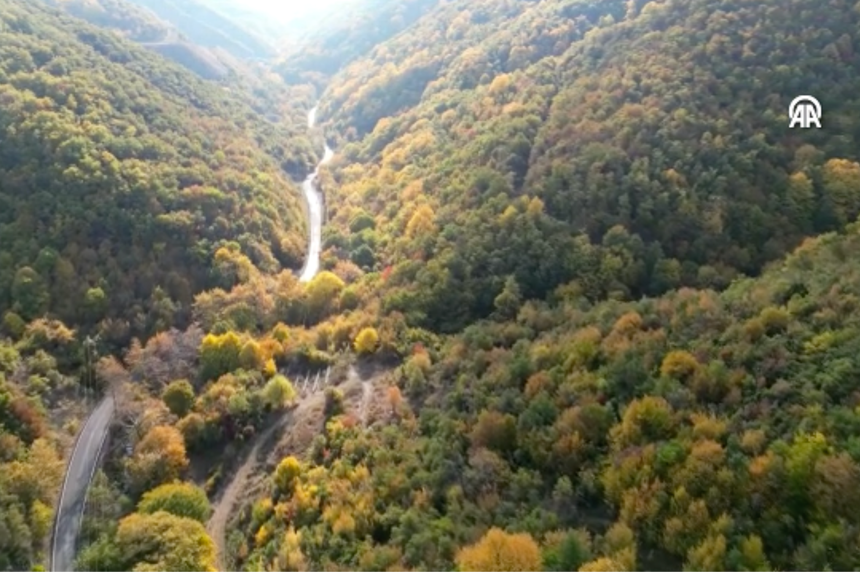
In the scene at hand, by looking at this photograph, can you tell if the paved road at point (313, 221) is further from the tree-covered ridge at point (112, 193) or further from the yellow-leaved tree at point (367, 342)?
the yellow-leaved tree at point (367, 342)

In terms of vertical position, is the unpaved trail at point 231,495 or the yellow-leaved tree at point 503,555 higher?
the yellow-leaved tree at point 503,555

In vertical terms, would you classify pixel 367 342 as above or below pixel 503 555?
above

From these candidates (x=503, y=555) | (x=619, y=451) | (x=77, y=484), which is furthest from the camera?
(x=77, y=484)

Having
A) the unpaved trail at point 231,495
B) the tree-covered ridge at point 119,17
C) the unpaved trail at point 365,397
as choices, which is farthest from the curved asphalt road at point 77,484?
the tree-covered ridge at point 119,17

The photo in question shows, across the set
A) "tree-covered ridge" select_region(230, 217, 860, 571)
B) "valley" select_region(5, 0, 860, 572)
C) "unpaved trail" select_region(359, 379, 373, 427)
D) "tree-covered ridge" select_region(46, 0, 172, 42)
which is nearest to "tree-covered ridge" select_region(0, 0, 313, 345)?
"valley" select_region(5, 0, 860, 572)

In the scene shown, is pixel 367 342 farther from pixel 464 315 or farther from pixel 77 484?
pixel 77 484

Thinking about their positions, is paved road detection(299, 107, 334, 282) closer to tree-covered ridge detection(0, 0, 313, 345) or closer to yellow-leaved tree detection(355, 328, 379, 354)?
tree-covered ridge detection(0, 0, 313, 345)

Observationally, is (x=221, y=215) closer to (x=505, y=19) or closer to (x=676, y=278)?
(x=676, y=278)

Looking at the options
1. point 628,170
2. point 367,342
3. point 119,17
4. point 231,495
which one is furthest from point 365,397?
point 119,17
